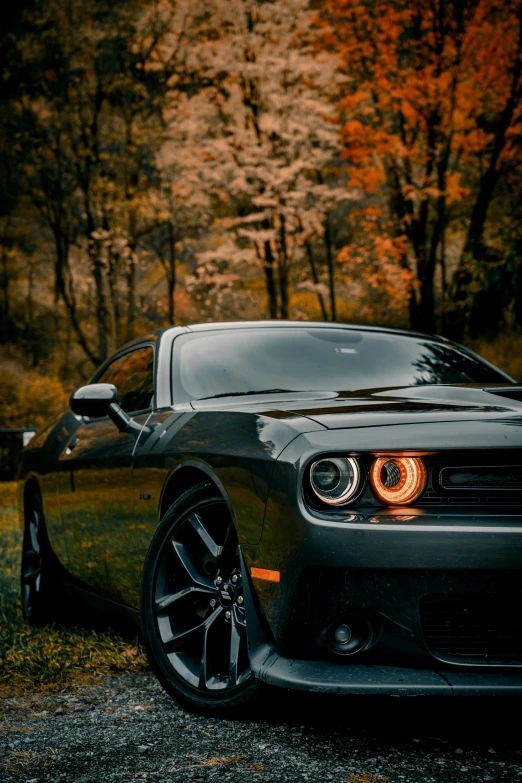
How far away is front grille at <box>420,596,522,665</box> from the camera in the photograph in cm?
275

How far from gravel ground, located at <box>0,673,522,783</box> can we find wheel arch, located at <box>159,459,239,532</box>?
0.68 meters

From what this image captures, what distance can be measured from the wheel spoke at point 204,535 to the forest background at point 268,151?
10536 mm

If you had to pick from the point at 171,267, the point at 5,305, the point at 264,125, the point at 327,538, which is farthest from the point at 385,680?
the point at 5,305

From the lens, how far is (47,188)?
898 inches

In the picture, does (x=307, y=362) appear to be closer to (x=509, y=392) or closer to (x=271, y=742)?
(x=509, y=392)

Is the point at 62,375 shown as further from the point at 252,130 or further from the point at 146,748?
the point at 146,748

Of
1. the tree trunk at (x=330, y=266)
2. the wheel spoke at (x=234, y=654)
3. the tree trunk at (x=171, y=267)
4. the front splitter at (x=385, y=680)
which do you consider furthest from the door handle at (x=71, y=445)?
the tree trunk at (x=171, y=267)

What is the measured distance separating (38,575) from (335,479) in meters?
2.98

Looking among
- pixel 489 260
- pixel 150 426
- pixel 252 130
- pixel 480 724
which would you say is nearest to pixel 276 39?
pixel 252 130

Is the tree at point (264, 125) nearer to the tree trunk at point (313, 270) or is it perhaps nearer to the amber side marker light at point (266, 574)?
the tree trunk at point (313, 270)

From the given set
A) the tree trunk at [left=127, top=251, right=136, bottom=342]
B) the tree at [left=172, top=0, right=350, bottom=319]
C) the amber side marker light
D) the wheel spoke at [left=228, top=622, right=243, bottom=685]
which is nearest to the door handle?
the wheel spoke at [left=228, top=622, right=243, bottom=685]

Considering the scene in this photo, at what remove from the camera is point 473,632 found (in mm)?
2785

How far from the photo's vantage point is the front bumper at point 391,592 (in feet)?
8.69

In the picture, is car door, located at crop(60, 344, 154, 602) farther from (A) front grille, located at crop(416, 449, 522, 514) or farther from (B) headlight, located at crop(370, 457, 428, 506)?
(A) front grille, located at crop(416, 449, 522, 514)
